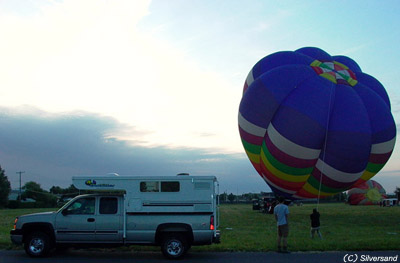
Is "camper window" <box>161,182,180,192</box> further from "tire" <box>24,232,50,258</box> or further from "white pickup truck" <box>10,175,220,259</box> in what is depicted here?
"tire" <box>24,232,50,258</box>

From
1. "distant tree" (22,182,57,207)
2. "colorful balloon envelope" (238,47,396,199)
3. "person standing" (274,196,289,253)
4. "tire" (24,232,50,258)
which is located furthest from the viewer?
"distant tree" (22,182,57,207)

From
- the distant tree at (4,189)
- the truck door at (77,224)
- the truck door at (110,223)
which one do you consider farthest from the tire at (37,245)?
the distant tree at (4,189)

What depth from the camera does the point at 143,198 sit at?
12359 mm

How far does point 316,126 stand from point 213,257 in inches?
446

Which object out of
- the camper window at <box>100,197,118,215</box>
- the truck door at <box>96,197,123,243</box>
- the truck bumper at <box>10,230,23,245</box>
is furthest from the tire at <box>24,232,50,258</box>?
the camper window at <box>100,197,118,215</box>

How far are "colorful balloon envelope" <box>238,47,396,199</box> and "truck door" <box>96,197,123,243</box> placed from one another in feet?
39.9

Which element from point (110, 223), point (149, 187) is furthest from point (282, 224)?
point (110, 223)

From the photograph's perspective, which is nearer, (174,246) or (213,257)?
(174,246)

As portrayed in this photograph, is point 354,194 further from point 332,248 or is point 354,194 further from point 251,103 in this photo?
point 332,248

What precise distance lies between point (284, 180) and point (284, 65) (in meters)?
6.44

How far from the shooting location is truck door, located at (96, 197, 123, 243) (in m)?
12.2

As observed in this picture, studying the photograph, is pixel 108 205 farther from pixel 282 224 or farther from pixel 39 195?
pixel 39 195

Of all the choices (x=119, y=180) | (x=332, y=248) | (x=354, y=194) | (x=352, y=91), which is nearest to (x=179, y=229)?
(x=119, y=180)

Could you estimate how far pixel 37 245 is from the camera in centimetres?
1231
